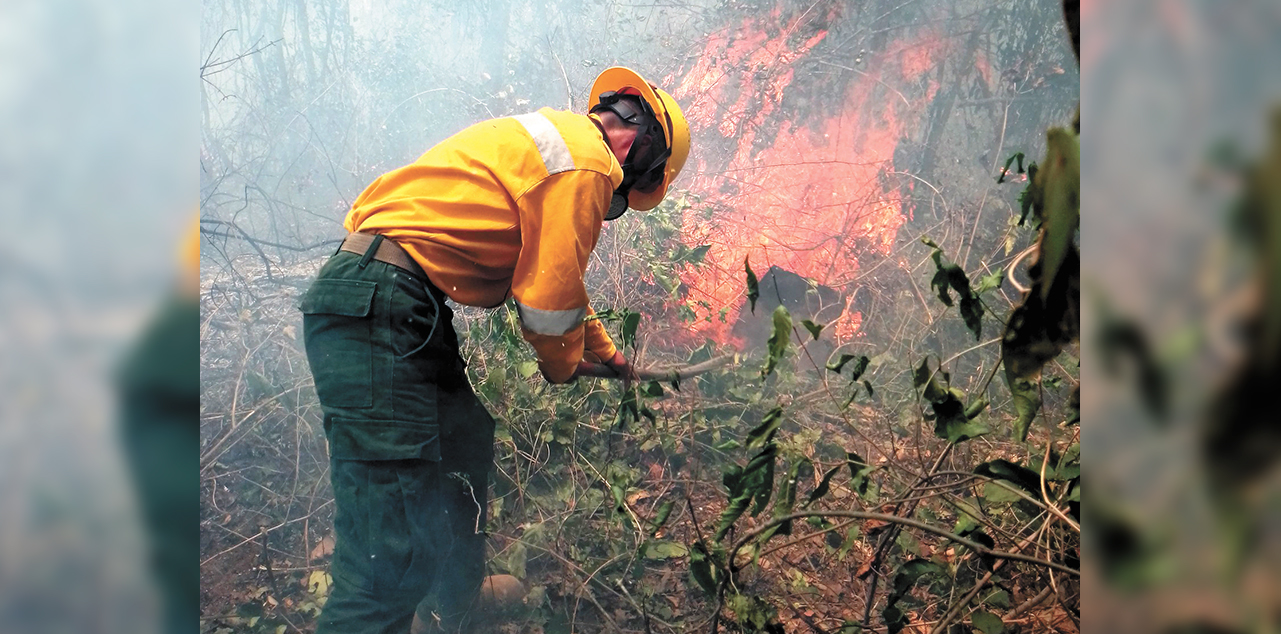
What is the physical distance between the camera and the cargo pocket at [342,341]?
2.12m

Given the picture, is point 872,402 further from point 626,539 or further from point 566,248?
point 566,248

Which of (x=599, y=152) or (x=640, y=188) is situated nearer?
(x=599, y=152)

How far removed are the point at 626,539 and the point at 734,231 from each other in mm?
1004

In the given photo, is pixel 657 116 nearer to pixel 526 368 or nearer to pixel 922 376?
pixel 526 368

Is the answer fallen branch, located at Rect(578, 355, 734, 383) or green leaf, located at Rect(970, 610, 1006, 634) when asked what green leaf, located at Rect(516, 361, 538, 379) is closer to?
fallen branch, located at Rect(578, 355, 734, 383)

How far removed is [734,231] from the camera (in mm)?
2502

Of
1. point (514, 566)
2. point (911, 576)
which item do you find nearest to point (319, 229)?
point (514, 566)

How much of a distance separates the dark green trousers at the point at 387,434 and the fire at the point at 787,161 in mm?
820

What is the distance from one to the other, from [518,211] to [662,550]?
1.10m
